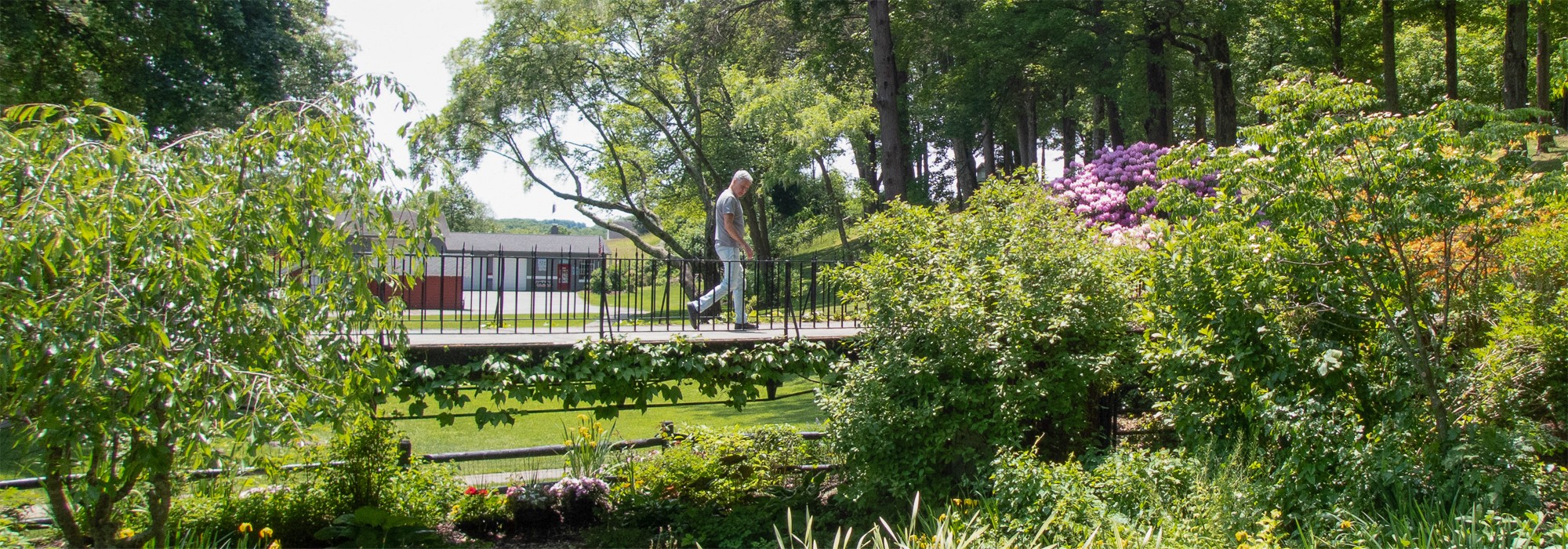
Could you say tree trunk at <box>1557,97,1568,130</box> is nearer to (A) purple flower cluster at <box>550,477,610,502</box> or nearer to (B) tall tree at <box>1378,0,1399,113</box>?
(B) tall tree at <box>1378,0,1399,113</box>

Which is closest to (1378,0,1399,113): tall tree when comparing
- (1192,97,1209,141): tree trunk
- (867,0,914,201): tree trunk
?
(1192,97,1209,141): tree trunk

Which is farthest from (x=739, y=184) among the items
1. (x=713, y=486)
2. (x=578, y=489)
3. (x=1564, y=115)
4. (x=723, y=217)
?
(x=1564, y=115)

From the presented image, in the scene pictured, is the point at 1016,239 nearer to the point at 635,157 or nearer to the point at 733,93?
the point at 733,93

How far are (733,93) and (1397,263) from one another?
71.7 feet

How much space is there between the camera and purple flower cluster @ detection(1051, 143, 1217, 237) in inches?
520

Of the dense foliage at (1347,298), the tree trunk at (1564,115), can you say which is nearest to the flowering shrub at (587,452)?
the dense foliage at (1347,298)

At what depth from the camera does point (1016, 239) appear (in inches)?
285

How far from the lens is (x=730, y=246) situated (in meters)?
8.87

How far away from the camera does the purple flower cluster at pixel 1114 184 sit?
1321cm

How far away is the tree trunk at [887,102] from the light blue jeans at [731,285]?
20.6 feet

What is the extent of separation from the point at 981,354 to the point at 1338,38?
68.6 ft

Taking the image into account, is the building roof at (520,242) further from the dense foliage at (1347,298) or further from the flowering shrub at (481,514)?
the dense foliage at (1347,298)

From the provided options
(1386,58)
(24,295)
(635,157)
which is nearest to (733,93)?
(635,157)

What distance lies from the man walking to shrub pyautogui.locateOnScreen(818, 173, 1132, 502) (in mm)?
1527
